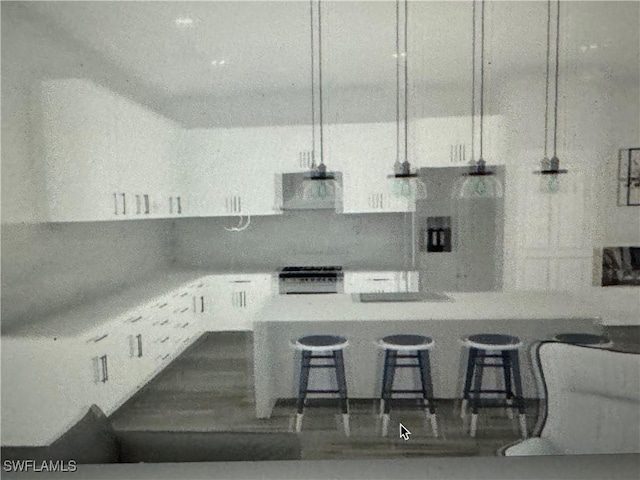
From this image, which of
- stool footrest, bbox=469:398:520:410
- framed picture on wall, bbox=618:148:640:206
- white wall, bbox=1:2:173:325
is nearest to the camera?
white wall, bbox=1:2:173:325

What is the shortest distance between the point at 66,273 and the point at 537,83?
2.26 m

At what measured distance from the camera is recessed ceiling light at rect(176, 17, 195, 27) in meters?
1.80

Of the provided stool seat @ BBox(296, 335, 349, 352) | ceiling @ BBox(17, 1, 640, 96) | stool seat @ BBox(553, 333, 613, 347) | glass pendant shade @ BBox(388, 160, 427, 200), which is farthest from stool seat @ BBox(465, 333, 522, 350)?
ceiling @ BBox(17, 1, 640, 96)

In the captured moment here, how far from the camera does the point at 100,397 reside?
1870mm

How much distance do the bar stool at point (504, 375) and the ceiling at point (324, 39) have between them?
1244mm

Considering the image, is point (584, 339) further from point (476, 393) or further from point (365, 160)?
point (365, 160)

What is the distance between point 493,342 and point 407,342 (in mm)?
403

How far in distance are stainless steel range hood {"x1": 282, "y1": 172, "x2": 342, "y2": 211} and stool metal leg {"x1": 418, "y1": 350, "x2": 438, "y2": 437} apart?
835 mm

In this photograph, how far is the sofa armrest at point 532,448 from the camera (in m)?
1.83

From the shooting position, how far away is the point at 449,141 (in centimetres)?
187

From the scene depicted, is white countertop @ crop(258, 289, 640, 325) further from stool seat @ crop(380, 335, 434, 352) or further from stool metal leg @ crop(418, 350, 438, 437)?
stool metal leg @ crop(418, 350, 438, 437)

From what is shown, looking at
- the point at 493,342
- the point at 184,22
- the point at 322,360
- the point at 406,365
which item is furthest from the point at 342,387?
the point at 184,22

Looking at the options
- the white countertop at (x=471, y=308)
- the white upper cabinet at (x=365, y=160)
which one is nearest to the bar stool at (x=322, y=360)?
the white countertop at (x=471, y=308)

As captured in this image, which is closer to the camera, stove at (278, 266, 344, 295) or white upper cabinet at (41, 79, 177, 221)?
white upper cabinet at (41, 79, 177, 221)
